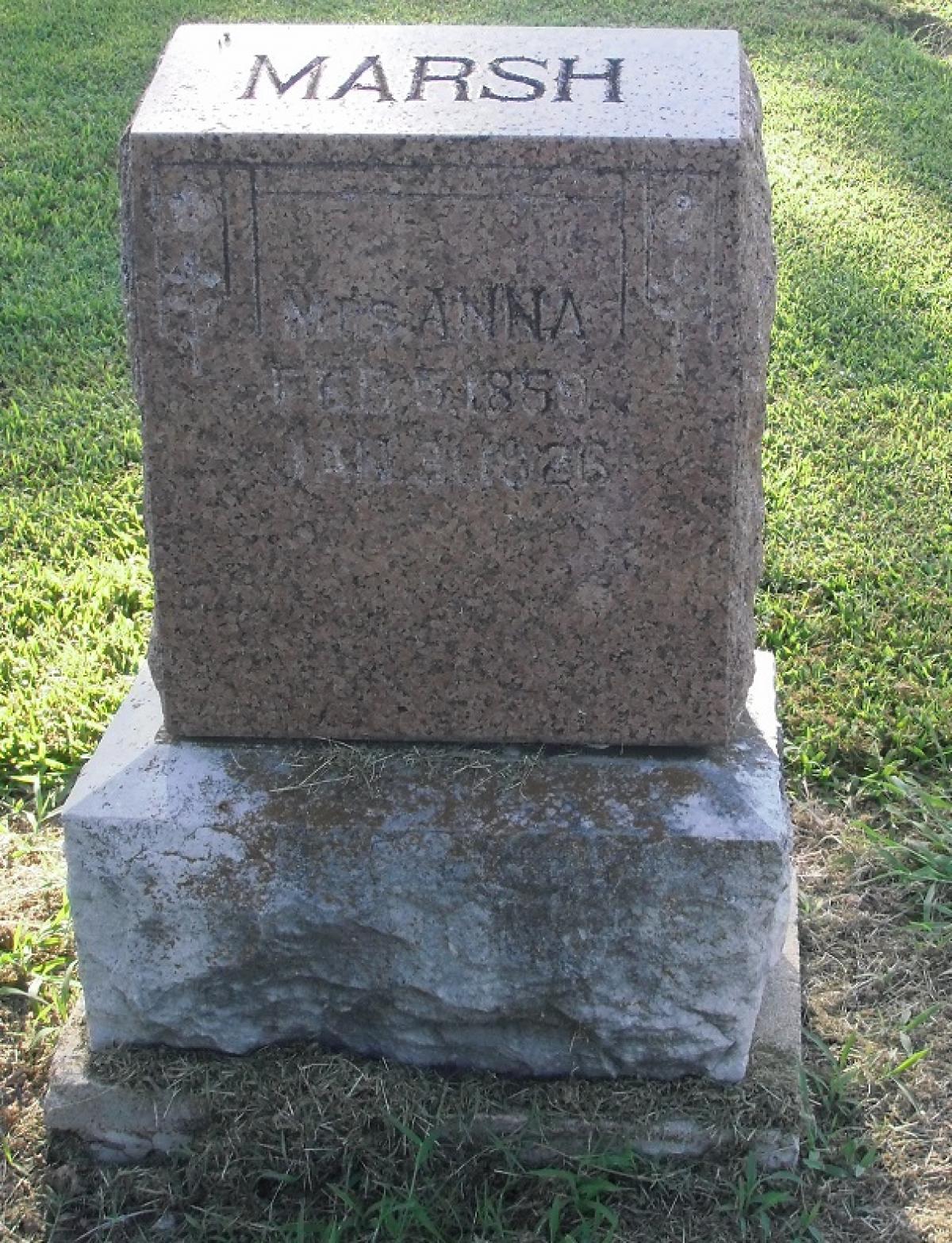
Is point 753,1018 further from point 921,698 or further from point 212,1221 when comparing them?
point 921,698

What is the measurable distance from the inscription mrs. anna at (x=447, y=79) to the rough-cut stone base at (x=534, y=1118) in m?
1.38

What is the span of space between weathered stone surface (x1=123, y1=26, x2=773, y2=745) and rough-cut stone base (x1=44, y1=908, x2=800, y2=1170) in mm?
527

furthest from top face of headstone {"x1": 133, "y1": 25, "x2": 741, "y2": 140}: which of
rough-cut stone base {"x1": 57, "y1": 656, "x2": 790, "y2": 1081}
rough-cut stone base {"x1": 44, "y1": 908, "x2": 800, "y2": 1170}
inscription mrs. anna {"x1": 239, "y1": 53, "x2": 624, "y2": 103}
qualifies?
rough-cut stone base {"x1": 44, "y1": 908, "x2": 800, "y2": 1170}

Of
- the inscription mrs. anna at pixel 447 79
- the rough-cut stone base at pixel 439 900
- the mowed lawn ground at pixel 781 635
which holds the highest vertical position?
the inscription mrs. anna at pixel 447 79

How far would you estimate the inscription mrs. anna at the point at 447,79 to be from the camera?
6.79 feet

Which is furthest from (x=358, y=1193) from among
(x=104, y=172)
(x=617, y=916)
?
(x=104, y=172)

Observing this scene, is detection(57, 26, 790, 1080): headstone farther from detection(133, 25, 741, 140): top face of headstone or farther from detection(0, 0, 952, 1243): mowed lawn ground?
detection(0, 0, 952, 1243): mowed lawn ground

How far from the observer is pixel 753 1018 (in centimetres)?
226

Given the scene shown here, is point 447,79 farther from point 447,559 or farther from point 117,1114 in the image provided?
point 117,1114

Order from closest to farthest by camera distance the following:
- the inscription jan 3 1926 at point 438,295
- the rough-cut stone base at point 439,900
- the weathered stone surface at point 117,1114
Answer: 1. the inscription jan 3 1926 at point 438,295
2. the rough-cut stone base at point 439,900
3. the weathered stone surface at point 117,1114

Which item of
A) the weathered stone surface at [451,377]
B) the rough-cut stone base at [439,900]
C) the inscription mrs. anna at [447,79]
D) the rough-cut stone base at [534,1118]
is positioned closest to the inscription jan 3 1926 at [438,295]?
the weathered stone surface at [451,377]

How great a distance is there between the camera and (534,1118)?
7.37ft

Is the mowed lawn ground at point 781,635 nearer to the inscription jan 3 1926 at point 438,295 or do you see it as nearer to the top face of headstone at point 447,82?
the inscription jan 3 1926 at point 438,295

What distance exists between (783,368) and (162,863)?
295 centimetres
